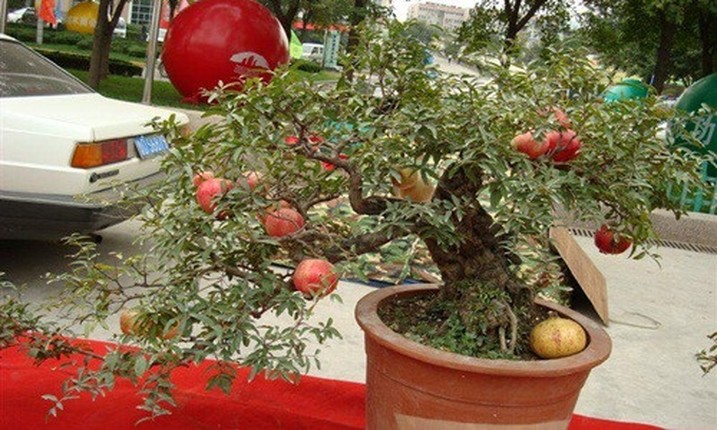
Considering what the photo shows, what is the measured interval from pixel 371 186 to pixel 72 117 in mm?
2942

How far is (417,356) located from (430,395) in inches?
5.8

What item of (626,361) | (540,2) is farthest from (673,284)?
(540,2)

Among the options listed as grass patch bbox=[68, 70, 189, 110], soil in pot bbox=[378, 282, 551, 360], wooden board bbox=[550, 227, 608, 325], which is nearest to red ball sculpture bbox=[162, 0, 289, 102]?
grass patch bbox=[68, 70, 189, 110]

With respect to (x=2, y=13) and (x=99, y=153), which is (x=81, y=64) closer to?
(x=2, y=13)

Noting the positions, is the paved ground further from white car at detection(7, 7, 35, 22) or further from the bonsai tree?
white car at detection(7, 7, 35, 22)

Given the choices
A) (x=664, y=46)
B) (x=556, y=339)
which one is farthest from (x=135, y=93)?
(x=556, y=339)

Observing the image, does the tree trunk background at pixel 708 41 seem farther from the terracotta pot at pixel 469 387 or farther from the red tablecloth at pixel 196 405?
the terracotta pot at pixel 469 387

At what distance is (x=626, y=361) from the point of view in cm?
518

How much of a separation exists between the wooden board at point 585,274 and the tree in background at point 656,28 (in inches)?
270

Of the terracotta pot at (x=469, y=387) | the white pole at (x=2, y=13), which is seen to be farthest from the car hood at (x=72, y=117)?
the white pole at (x=2, y=13)

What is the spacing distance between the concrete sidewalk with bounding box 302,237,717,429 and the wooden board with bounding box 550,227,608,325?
0.65 ft

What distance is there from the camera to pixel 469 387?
265 cm

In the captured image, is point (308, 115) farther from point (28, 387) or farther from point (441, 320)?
point (28, 387)

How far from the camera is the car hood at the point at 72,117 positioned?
4.82 metres
